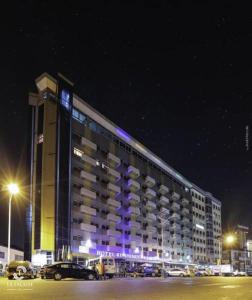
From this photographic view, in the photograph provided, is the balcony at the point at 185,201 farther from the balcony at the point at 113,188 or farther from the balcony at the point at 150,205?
the balcony at the point at 113,188

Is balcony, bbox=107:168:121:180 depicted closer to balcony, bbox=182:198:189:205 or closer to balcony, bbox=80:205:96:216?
balcony, bbox=80:205:96:216

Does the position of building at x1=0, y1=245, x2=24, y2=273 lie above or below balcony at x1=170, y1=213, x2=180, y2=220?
below

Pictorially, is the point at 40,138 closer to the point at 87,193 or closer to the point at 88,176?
the point at 88,176

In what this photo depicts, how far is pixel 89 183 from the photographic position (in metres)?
93.7

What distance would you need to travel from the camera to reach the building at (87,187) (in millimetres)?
82250

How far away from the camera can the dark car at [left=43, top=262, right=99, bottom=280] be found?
40031 millimetres

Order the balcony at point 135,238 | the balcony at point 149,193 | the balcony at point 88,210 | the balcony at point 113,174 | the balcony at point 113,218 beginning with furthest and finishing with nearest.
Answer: the balcony at point 149,193
the balcony at point 135,238
the balcony at point 113,174
the balcony at point 113,218
the balcony at point 88,210

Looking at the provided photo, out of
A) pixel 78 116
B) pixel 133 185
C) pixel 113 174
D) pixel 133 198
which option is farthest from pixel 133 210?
pixel 78 116

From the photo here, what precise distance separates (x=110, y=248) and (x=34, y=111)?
3281cm

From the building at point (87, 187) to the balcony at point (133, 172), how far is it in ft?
0.79

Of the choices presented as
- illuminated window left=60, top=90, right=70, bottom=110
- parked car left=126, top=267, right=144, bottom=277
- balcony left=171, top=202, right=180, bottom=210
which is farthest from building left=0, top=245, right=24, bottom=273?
balcony left=171, top=202, right=180, bottom=210

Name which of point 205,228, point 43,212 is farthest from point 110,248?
point 205,228

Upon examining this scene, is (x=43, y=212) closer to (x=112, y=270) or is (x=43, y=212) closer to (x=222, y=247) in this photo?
(x=112, y=270)

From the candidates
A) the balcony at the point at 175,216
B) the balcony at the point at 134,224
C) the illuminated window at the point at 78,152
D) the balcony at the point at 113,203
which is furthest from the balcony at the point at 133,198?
the balcony at the point at 175,216
